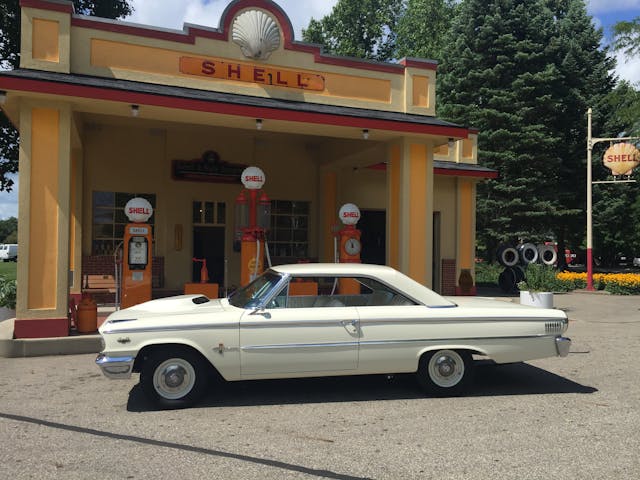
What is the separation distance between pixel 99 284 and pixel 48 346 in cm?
501

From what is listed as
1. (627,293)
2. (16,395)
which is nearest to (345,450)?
(16,395)

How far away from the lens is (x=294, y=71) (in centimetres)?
1013

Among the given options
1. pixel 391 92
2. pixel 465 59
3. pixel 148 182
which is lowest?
pixel 148 182

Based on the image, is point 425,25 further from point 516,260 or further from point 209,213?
point 209,213

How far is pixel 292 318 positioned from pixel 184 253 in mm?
8802

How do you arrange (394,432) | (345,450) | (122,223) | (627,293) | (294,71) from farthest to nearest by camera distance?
(627,293) < (122,223) < (294,71) < (394,432) < (345,450)

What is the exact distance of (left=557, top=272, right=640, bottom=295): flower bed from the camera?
1769cm

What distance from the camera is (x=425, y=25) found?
39594 millimetres

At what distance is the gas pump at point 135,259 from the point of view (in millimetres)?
9188

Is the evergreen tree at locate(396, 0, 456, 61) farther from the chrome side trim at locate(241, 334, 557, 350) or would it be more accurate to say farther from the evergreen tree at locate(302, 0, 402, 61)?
the chrome side trim at locate(241, 334, 557, 350)

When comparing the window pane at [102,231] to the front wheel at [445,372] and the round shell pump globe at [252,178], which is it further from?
the front wheel at [445,372]

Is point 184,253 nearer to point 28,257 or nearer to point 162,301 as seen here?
point 28,257

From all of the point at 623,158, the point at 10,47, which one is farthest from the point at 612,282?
the point at 10,47

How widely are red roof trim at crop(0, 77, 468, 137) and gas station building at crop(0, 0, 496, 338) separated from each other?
0.02m
